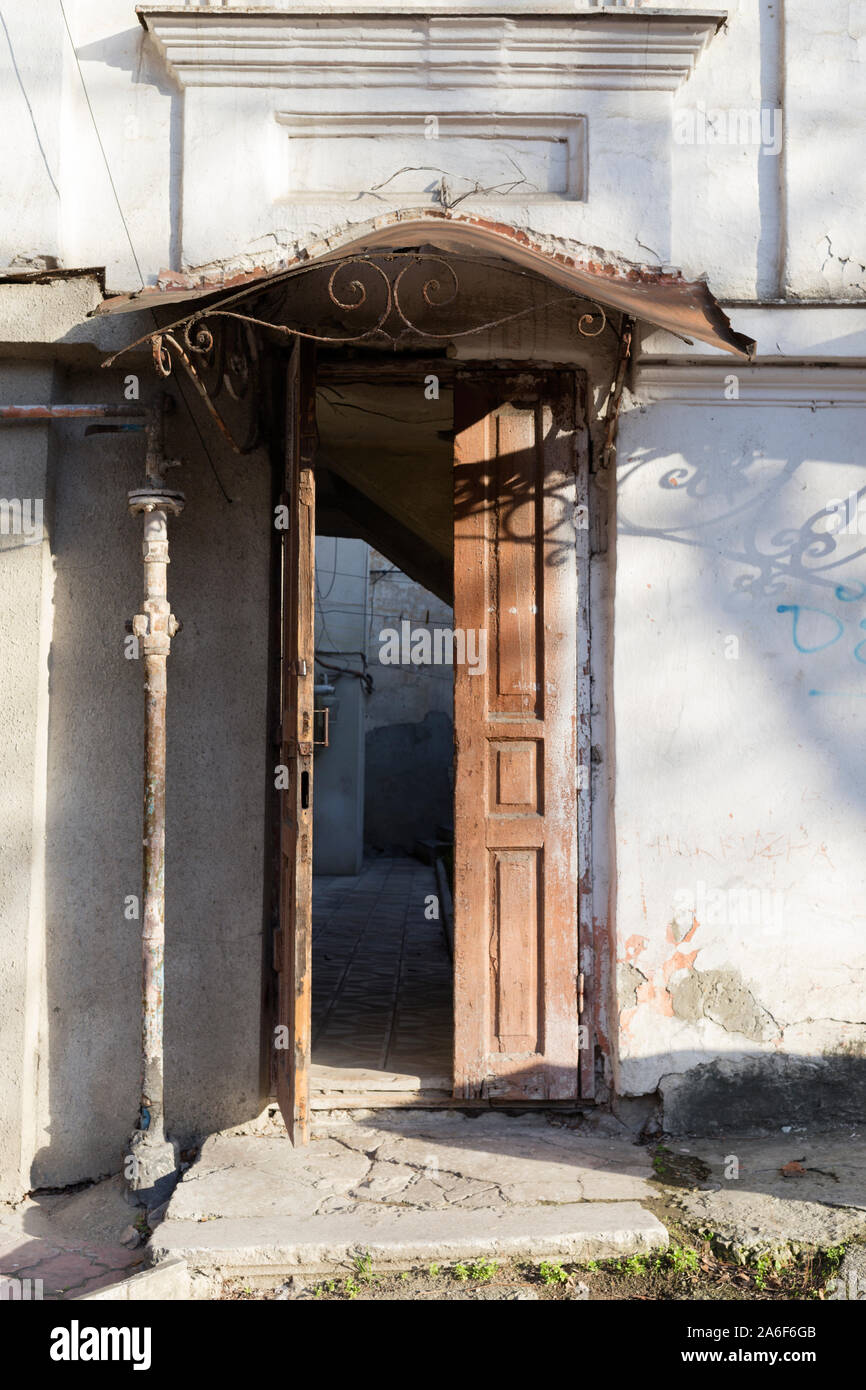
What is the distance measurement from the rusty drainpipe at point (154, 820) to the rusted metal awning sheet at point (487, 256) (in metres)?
0.87

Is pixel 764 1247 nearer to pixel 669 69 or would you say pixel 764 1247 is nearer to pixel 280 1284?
pixel 280 1284

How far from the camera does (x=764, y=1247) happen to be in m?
3.90

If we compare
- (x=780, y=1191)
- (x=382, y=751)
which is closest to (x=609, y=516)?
(x=780, y=1191)

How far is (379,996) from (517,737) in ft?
8.93

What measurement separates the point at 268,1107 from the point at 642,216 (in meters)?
4.47

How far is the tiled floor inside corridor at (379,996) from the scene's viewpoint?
5461mm

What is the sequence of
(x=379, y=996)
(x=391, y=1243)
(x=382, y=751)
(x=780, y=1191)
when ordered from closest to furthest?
(x=391, y=1243) → (x=780, y=1191) → (x=379, y=996) → (x=382, y=751)

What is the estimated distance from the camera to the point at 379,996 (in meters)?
7.24

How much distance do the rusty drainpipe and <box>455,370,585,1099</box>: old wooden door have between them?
1334 mm

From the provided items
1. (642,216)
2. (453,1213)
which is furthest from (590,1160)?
(642,216)

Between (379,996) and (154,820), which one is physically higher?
(154,820)

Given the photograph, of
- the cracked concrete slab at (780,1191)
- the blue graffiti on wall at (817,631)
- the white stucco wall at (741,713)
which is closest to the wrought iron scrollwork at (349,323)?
the white stucco wall at (741,713)

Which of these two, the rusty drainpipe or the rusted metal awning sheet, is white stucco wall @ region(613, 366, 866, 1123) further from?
the rusty drainpipe

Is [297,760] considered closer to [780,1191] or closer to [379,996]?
[780,1191]
